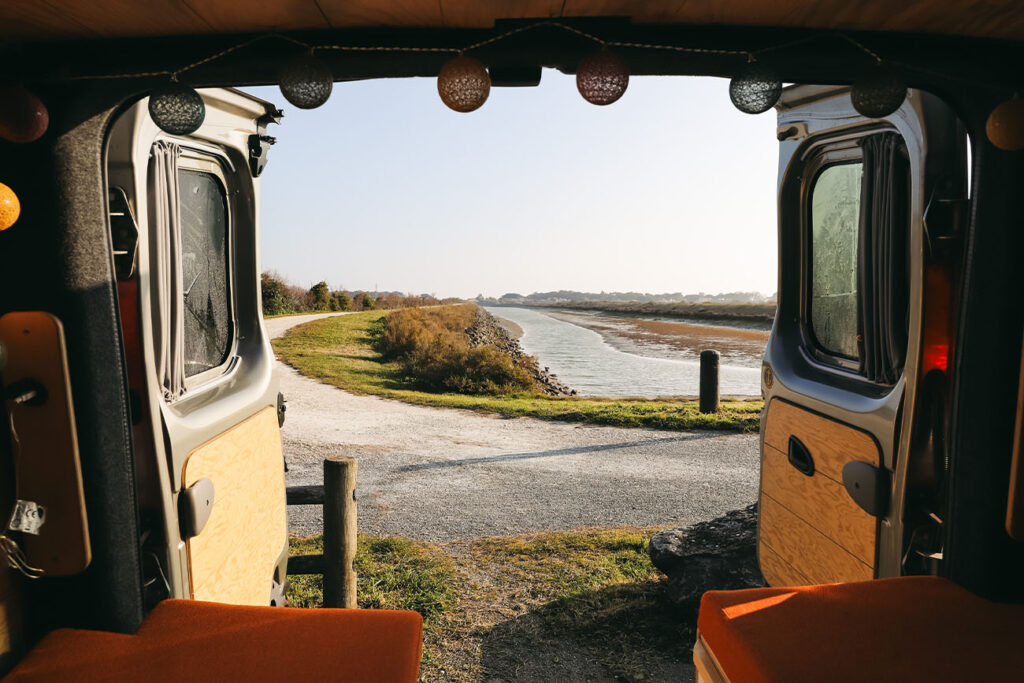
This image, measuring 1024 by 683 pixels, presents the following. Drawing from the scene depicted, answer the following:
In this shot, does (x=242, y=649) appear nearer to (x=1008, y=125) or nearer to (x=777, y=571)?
(x=1008, y=125)

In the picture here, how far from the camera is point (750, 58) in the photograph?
166 centimetres

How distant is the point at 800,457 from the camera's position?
8.91 ft

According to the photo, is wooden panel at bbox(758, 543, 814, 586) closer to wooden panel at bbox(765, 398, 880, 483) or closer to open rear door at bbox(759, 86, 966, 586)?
open rear door at bbox(759, 86, 966, 586)

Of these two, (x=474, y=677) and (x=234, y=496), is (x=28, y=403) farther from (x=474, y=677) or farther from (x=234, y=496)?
(x=474, y=677)

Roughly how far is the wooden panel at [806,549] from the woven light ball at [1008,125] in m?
1.48

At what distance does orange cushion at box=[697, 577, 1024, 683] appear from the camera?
1.40 metres

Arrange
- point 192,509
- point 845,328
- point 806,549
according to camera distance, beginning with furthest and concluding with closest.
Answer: point 845,328 → point 806,549 → point 192,509

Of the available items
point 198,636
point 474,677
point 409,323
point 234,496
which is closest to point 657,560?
point 474,677

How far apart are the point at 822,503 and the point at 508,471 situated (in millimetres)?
4694

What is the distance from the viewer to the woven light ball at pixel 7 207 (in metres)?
1.54

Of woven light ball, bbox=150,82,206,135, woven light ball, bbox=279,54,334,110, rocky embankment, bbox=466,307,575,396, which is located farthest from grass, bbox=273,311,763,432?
woven light ball, bbox=150,82,206,135

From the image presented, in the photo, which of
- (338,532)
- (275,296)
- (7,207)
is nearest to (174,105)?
(7,207)

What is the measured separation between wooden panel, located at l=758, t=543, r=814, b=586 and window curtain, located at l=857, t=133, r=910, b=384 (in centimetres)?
97

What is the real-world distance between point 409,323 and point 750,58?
753 inches
